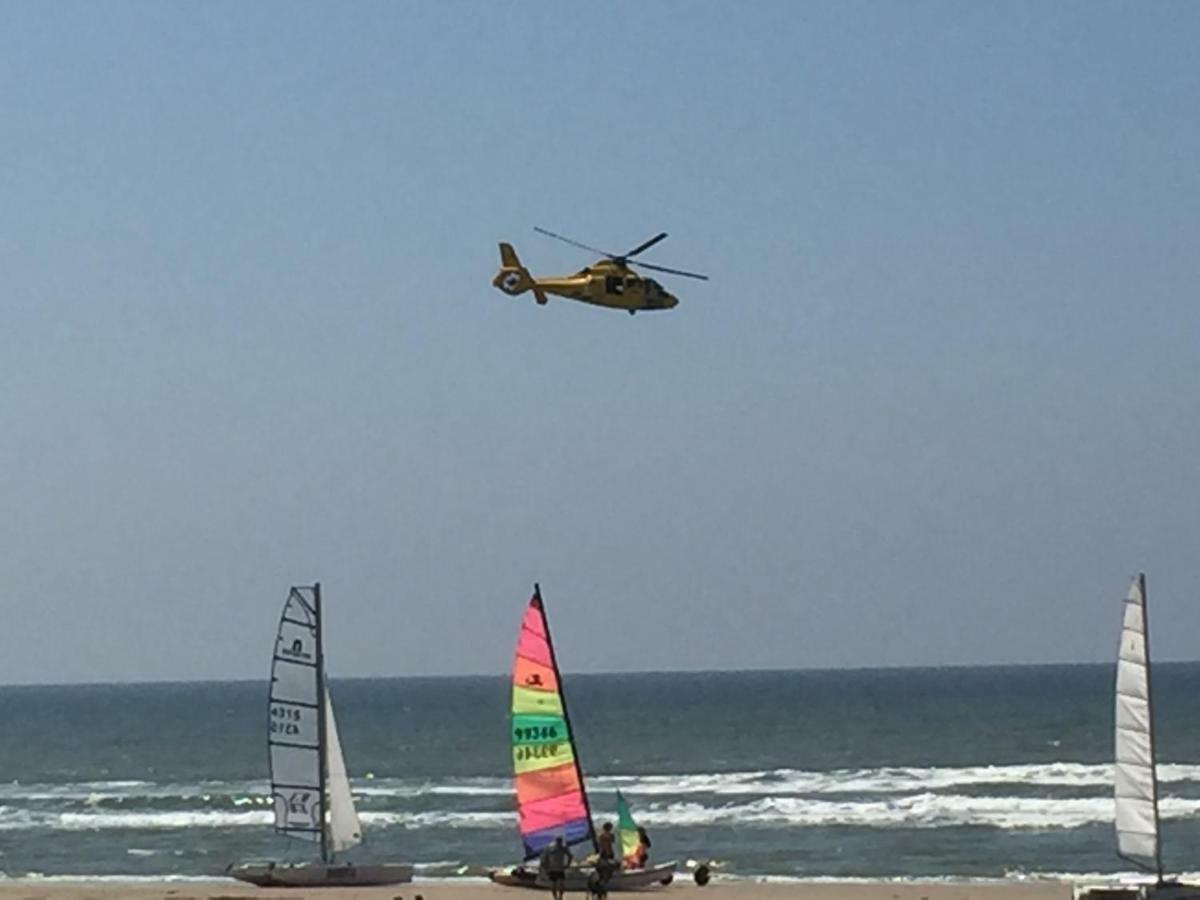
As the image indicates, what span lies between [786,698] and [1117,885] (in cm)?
14105

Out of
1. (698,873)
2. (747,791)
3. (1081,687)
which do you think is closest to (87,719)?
(1081,687)

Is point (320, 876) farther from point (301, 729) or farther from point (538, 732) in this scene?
point (538, 732)

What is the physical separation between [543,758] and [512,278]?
8.78 meters

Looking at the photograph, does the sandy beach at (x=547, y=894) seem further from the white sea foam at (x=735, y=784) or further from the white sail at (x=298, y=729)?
the white sea foam at (x=735, y=784)

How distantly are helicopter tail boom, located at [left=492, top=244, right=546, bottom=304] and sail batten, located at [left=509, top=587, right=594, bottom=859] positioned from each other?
292 inches

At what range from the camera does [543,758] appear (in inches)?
1172

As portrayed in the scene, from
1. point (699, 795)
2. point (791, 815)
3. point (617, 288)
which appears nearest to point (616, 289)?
point (617, 288)

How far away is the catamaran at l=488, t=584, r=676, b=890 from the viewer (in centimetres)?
2955

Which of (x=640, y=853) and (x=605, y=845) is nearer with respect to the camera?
(x=605, y=845)

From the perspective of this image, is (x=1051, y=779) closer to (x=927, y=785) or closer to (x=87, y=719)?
(x=927, y=785)

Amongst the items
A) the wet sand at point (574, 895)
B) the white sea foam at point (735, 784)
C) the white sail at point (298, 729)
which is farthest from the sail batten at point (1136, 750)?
the white sea foam at point (735, 784)

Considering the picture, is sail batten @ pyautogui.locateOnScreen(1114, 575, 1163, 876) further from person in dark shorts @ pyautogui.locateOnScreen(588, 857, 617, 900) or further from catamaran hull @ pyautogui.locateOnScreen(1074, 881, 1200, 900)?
person in dark shorts @ pyautogui.locateOnScreen(588, 857, 617, 900)

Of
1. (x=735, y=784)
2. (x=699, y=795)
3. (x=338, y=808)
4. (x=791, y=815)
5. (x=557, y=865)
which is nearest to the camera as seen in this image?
(x=557, y=865)

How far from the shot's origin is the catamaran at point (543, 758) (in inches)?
1163
